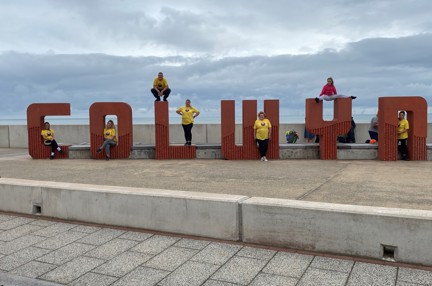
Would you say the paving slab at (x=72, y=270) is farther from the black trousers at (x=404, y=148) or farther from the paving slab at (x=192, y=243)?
the black trousers at (x=404, y=148)

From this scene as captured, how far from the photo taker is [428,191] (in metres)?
7.18

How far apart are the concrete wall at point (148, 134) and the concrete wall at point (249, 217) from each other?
11760 mm

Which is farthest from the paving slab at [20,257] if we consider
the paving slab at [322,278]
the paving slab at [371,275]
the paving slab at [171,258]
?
the paving slab at [371,275]

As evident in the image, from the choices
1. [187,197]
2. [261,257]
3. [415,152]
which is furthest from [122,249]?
[415,152]

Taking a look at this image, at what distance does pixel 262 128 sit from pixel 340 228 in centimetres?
798

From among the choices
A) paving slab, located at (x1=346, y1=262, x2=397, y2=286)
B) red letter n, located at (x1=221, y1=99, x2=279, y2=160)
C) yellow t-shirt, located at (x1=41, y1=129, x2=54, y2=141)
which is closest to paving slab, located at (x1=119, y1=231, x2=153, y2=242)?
paving slab, located at (x1=346, y1=262, x2=397, y2=286)

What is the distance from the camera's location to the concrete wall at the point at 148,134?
17.1 meters

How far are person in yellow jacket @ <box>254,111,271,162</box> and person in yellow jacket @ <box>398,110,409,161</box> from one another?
3911mm

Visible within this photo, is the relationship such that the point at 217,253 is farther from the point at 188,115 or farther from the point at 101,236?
the point at 188,115

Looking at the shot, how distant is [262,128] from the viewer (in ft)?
41.3

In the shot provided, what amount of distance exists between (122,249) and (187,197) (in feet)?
3.62

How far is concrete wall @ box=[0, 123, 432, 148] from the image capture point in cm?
1708

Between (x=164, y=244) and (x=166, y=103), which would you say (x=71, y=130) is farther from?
(x=164, y=244)

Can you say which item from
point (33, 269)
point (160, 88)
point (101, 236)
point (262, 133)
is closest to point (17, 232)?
point (101, 236)
